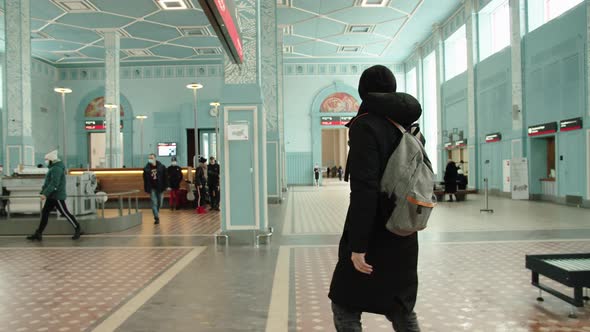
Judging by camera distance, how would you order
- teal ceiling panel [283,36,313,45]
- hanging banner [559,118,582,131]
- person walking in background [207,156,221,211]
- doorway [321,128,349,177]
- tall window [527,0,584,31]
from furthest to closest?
doorway [321,128,349,177], teal ceiling panel [283,36,313,45], tall window [527,0,584,31], person walking in background [207,156,221,211], hanging banner [559,118,582,131]

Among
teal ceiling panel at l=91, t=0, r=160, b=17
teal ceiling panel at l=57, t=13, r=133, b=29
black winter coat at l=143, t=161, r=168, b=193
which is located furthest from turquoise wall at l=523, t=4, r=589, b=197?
teal ceiling panel at l=57, t=13, r=133, b=29

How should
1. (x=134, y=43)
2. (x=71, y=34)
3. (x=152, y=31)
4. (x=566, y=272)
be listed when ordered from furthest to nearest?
(x=134, y=43), (x=71, y=34), (x=152, y=31), (x=566, y=272)

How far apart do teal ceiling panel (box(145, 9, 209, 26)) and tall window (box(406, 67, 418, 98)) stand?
12.6 meters

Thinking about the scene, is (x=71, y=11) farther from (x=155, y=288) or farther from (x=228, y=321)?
(x=228, y=321)

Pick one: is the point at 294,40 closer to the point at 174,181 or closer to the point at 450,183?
the point at 450,183

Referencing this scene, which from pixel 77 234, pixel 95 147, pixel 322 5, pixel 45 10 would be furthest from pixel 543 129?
pixel 95 147

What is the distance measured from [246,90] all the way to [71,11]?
1404 centimetres

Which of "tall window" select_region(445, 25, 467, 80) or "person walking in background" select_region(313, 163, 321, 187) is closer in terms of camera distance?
"tall window" select_region(445, 25, 467, 80)

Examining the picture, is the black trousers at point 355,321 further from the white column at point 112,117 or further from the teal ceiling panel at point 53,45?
the teal ceiling panel at point 53,45

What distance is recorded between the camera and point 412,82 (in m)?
26.9

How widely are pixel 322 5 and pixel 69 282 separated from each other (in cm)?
1547

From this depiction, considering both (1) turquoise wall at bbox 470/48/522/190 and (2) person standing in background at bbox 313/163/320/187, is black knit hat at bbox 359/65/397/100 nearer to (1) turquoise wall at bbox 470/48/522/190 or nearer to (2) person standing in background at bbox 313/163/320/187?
(1) turquoise wall at bbox 470/48/522/190

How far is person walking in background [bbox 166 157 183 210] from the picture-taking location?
12.6 metres

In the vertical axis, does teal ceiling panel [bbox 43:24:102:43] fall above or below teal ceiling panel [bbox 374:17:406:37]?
below
